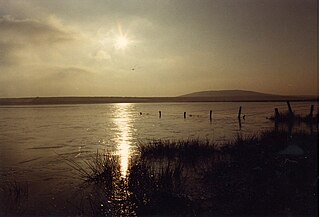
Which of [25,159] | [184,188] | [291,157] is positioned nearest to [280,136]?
[291,157]

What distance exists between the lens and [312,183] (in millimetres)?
8914

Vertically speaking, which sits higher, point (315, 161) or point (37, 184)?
point (315, 161)

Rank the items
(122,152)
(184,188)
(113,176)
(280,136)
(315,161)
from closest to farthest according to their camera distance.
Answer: (184,188) → (315,161) → (113,176) → (280,136) → (122,152)

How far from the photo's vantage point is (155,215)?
7.70 m

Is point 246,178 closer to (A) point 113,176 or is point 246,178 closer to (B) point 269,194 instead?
(B) point 269,194

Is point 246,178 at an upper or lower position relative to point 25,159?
upper

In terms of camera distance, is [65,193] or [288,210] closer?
[288,210]

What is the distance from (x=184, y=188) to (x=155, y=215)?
2255 mm

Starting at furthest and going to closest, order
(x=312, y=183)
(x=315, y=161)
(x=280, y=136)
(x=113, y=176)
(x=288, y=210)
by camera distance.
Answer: (x=280, y=136) < (x=113, y=176) < (x=315, y=161) < (x=312, y=183) < (x=288, y=210)

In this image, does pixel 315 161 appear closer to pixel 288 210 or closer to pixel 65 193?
pixel 288 210

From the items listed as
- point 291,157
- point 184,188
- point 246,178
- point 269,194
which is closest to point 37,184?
point 184,188

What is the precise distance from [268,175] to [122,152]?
11.6 meters

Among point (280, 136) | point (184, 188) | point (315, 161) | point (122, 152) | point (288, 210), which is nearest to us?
point (288, 210)

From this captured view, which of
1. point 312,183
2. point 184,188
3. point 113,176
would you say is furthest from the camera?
point 113,176
